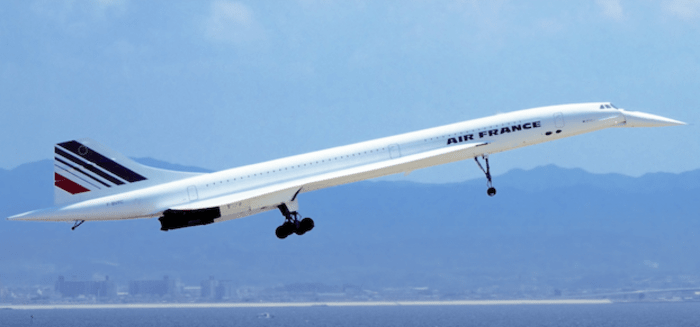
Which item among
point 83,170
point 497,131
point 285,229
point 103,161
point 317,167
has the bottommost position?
point 285,229

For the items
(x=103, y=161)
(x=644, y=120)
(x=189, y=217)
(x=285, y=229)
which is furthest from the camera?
(x=644, y=120)

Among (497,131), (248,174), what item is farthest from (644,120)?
(248,174)

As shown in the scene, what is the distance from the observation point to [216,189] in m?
27.9

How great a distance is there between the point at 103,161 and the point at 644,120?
58.2 feet

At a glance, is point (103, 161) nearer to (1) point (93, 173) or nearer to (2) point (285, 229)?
(1) point (93, 173)

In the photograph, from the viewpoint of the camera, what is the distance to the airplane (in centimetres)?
2747

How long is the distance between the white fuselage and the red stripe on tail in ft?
1.57

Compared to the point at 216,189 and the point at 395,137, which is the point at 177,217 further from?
the point at 395,137

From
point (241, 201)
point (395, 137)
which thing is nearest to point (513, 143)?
point (395, 137)

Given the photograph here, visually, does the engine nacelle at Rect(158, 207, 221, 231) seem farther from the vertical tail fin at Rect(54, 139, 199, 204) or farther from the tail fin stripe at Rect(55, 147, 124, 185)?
the tail fin stripe at Rect(55, 147, 124, 185)

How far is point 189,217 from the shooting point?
27.5 metres

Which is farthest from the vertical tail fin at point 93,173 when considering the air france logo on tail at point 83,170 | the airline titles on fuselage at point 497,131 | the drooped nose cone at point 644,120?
the drooped nose cone at point 644,120

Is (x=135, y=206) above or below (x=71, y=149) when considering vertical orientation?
below

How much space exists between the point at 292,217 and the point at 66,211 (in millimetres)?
6980
